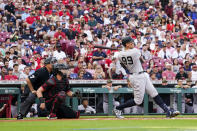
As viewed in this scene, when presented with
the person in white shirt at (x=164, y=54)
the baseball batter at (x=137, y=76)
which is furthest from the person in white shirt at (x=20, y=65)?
the baseball batter at (x=137, y=76)

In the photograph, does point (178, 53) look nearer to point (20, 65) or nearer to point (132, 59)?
point (20, 65)

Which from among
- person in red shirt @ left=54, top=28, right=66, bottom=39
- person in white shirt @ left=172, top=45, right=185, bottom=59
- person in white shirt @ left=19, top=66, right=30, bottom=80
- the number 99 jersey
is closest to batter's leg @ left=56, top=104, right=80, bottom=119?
the number 99 jersey

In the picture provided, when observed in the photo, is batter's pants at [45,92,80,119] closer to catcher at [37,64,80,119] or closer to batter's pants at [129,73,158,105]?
catcher at [37,64,80,119]

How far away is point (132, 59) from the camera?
11.0 m

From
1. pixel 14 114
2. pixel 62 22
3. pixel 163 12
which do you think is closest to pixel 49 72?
pixel 14 114

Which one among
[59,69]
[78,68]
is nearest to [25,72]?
[78,68]

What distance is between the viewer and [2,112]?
13.8 metres

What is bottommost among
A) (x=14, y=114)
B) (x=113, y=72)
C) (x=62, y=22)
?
(x=14, y=114)

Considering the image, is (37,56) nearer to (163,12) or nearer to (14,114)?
(14,114)

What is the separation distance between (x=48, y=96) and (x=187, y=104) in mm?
5626

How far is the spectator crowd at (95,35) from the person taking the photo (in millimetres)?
16594

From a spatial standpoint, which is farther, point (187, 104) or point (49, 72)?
point (187, 104)

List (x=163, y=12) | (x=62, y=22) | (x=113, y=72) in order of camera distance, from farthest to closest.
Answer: (x=163, y=12)
(x=62, y=22)
(x=113, y=72)

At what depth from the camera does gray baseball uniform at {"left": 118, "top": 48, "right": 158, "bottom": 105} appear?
11.0 m
